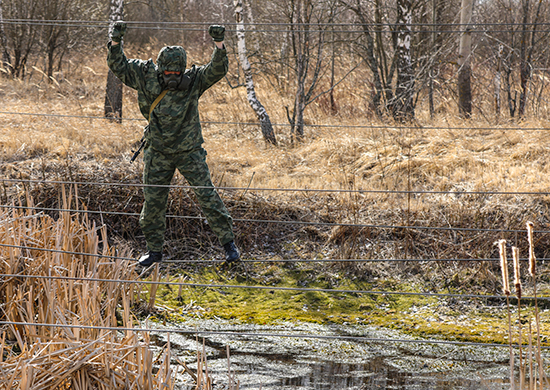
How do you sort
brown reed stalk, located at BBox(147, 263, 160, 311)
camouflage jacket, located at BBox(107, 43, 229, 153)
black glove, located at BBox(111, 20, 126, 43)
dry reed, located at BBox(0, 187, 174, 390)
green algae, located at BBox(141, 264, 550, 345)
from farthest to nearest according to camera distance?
green algae, located at BBox(141, 264, 550, 345) → brown reed stalk, located at BBox(147, 263, 160, 311) → camouflage jacket, located at BBox(107, 43, 229, 153) → black glove, located at BBox(111, 20, 126, 43) → dry reed, located at BBox(0, 187, 174, 390)

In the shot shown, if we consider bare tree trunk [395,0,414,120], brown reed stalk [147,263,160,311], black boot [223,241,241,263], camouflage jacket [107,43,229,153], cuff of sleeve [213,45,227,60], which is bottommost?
brown reed stalk [147,263,160,311]

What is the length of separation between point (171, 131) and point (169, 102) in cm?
20

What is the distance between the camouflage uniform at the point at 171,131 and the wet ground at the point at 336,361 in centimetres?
90

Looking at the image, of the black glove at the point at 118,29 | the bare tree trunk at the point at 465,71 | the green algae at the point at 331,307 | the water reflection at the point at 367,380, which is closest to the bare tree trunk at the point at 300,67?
the bare tree trunk at the point at 465,71

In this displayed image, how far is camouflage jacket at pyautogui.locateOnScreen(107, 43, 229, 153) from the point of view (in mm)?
4160

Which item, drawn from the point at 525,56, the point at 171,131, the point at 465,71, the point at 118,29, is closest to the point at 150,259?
the point at 171,131

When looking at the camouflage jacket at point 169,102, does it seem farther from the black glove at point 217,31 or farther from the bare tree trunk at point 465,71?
the bare tree trunk at point 465,71

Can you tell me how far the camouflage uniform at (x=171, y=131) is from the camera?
13.5 feet

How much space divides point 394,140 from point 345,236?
7.72ft

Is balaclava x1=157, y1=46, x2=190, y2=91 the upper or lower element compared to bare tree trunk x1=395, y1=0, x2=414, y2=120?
lower

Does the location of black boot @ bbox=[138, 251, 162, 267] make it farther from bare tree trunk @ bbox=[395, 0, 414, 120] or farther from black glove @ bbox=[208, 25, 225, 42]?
bare tree trunk @ bbox=[395, 0, 414, 120]

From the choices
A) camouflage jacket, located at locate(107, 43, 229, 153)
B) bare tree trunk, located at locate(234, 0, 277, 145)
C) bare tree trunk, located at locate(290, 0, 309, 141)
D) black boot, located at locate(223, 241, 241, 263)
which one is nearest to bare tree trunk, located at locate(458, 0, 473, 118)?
bare tree trunk, located at locate(290, 0, 309, 141)

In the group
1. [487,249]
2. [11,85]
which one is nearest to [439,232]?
[487,249]

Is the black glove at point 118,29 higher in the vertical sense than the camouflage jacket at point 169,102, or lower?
higher
